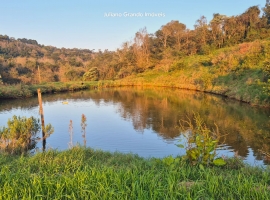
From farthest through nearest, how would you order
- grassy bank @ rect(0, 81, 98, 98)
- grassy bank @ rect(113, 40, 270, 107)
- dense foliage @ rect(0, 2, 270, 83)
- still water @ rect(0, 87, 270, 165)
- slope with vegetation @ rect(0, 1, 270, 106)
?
dense foliage @ rect(0, 2, 270, 83) → slope with vegetation @ rect(0, 1, 270, 106) → grassy bank @ rect(0, 81, 98, 98) → grassy bank @ rect(113, 40, 270, 107) → still water @ rect(0, 87, 270, 165)

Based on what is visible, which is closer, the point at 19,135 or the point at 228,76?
the point at 19,135

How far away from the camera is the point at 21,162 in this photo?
555 centimetres

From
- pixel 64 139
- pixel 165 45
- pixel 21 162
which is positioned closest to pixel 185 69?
pixel 165 45

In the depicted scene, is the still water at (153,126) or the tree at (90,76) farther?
the tree at (90,76)

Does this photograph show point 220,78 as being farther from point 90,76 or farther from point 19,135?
point 90,76

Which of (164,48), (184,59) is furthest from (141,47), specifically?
(184,59)

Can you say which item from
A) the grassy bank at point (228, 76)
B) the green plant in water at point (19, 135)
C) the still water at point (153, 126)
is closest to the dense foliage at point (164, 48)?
the grassy bank at point (228, 76)

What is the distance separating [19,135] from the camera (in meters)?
9.34

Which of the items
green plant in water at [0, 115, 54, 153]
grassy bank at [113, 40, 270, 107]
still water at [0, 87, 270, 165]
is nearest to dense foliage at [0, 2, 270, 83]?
grassy bank at [113, 40, 270, 107]

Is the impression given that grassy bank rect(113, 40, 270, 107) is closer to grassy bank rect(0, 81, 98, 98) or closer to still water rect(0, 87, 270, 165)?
still water rect(0, 87, 270, 165)

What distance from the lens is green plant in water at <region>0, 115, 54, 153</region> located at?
8594mm

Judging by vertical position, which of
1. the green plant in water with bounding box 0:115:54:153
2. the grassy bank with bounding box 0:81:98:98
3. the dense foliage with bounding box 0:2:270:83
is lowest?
the green plant in water with bounding box 0:115:54:153

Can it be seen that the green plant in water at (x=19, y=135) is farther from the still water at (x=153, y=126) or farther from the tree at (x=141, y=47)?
the tree at (x=141, y=47)

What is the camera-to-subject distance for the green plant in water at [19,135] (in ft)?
28.2
